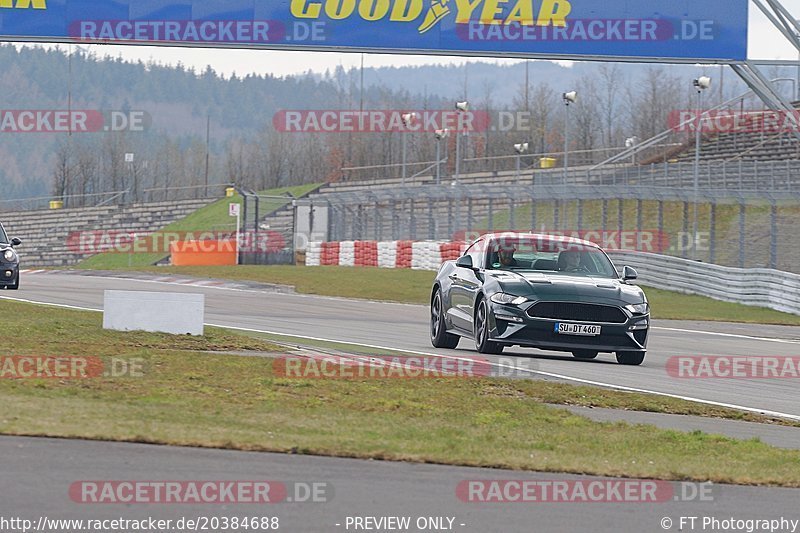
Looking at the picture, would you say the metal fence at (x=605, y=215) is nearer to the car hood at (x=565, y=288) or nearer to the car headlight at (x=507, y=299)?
the car hood at (x=565, y=288)

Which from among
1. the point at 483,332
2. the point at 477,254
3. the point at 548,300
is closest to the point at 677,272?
the point at 477,254

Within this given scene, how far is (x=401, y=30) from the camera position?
25703 millimetres

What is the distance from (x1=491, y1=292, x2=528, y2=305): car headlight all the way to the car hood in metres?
0.05

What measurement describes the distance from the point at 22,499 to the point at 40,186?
171m

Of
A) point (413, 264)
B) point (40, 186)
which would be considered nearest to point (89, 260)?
point (413, 264)

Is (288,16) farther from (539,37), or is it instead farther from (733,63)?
(733,63)

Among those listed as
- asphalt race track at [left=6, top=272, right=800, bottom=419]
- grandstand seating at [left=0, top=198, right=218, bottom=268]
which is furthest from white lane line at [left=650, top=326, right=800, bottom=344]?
grandstand seating at [left=0, top=198, right=218, bottom=268]

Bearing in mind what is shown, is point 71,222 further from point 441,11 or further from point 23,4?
point 441,11

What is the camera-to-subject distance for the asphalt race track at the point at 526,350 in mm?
13216

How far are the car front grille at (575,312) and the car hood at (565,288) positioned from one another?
67 mm

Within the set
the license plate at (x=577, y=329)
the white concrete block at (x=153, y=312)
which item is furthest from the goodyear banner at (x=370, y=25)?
the license plate at (x=577, y=329)

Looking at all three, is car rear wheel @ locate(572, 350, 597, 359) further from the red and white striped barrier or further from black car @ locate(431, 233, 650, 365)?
the red and white striped barrier

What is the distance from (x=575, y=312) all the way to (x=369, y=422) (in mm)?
6158

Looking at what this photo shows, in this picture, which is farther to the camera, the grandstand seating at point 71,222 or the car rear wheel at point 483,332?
the grandstand seating at point 71,222
